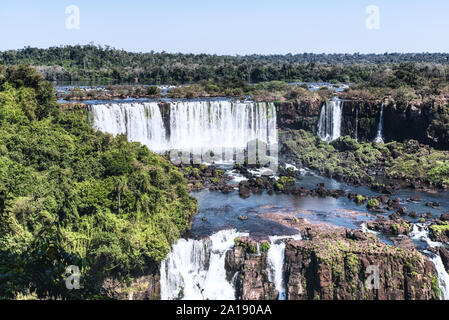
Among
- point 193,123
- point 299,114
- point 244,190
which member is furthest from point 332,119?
point 244,190

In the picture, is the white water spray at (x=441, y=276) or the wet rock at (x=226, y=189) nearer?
the white water spray at (x=441, y=276)

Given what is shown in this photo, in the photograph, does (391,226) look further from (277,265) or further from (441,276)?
(277,265)

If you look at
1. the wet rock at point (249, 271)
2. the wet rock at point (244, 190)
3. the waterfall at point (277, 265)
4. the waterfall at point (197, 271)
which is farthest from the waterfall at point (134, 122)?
the waterfall at point (277, 265)

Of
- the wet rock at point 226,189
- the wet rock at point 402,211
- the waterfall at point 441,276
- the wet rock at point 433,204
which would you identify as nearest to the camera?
the waterfall at point 441,276

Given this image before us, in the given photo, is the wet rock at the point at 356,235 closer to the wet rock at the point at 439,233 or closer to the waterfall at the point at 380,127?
the wet rock at the point at 439,233

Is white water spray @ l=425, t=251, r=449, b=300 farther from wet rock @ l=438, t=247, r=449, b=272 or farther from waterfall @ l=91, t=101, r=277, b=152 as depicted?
waterfall @ l=91, t=101, r=277, b=152

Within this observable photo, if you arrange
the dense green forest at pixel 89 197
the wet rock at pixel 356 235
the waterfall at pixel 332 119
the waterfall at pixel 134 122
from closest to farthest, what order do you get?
the dense green forest at pixel 89 197 < the wet rock at pixel 356 235 < the waterfall at pixel 134 122 < the waterfall at pixel 332 119
